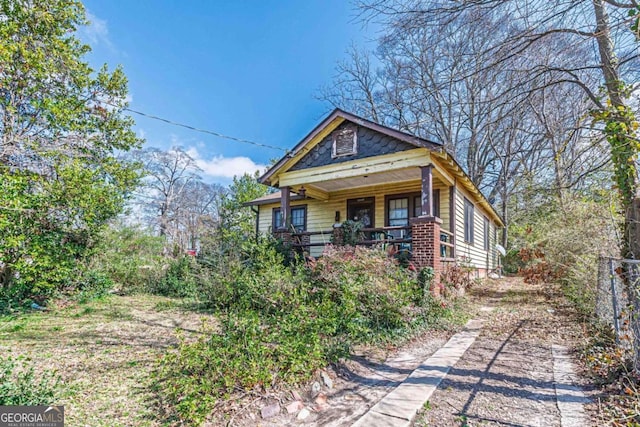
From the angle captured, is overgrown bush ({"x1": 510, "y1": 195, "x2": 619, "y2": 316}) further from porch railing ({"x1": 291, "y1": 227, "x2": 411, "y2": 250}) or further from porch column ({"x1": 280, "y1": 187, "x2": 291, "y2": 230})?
porch column ({"x1": 280, "y1": 187, "x2": 291, "y2": 230})

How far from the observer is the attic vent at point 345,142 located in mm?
8914

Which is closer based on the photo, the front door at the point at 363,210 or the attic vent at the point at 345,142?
the attic vent at the point at 345,142

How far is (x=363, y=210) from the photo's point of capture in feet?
36.8

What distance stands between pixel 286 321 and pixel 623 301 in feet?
14.7

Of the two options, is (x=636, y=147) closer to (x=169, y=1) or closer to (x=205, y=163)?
(x=169, y=1)

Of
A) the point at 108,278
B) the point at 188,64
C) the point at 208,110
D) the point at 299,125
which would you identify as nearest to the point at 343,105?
the point at 299,125

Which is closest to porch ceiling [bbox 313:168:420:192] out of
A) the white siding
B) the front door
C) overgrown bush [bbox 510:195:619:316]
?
the front door

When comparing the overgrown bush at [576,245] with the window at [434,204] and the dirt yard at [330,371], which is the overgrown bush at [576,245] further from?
the window at [434,204]

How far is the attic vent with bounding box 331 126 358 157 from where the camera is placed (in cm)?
891

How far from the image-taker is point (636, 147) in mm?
3428

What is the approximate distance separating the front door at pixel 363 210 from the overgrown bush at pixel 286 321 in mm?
4135

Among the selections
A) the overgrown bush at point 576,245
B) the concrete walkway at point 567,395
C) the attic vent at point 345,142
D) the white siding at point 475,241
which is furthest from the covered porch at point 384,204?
the concrete walkway at point 567,395

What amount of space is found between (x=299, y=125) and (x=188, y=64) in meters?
11.4

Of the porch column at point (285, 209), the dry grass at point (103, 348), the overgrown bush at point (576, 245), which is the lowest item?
the dry grass at point (103, 348)
